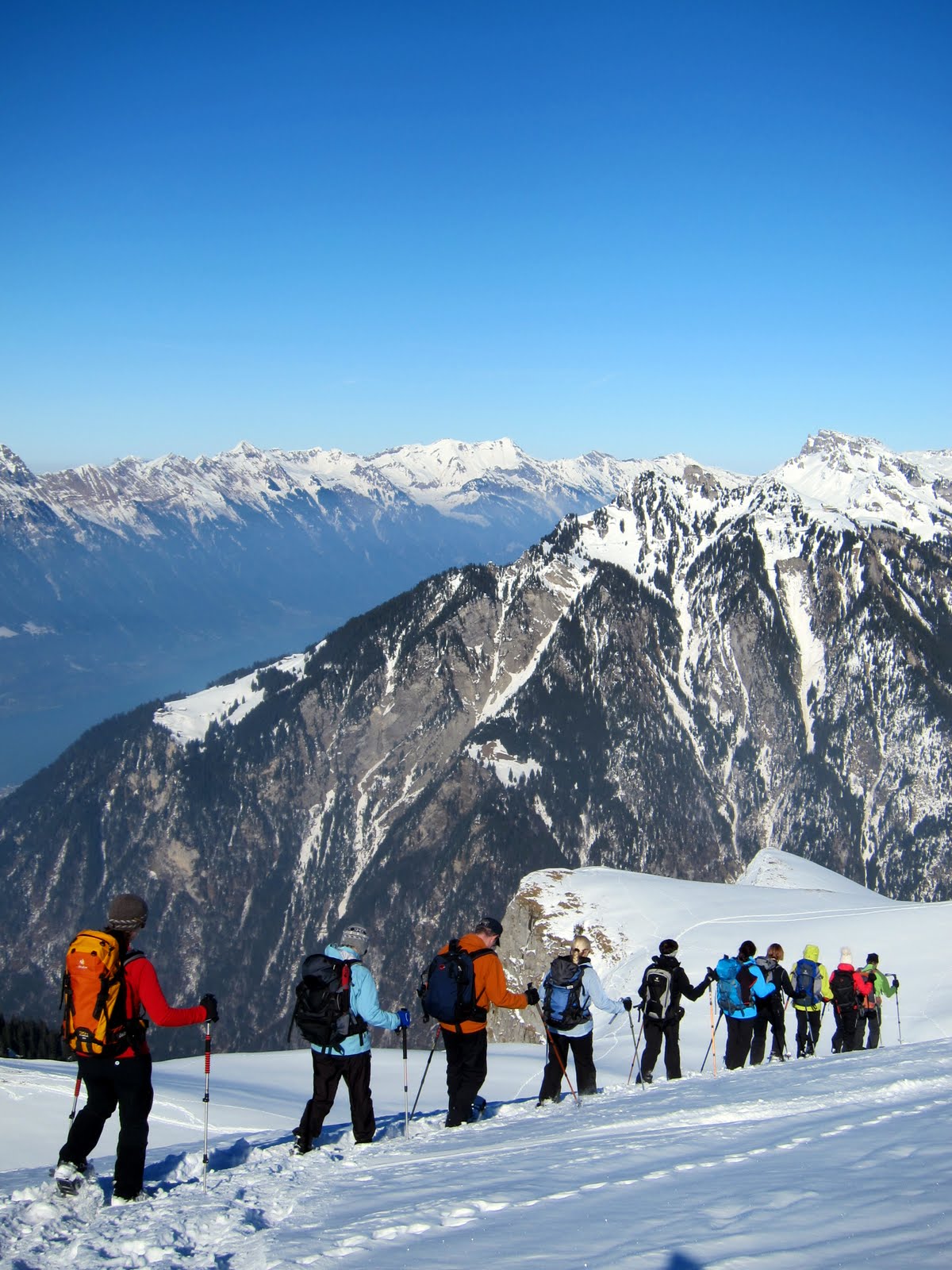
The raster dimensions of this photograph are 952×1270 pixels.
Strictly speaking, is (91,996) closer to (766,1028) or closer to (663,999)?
(663,999)

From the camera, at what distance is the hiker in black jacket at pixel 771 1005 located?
22.0 metres

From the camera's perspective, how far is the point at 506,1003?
15.5 m

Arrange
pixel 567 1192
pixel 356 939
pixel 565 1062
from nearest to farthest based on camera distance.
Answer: pixel 567 1192 → pixel 356 939 → pixel 565 1062

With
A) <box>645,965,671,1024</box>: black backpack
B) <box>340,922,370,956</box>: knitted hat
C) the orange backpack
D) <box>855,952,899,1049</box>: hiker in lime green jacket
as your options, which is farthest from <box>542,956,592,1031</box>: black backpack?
<box>855,952,899,1049</box>: hiker in lime green jacket

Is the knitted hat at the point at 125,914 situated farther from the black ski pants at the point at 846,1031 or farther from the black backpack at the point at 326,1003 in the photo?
the black ski pants at the point at 846,1031

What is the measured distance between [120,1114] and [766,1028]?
54.4 ft

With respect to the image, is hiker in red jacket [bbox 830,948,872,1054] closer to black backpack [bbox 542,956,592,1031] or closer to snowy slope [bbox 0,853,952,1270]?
snowy slope [bbox 0,853,952,1270]

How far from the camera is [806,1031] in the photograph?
85.3 feet

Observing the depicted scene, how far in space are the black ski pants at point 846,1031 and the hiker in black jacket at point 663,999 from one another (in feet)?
23.7

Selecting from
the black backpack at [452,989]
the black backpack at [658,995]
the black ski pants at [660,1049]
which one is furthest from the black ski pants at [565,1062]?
the black backpack at [452,989]

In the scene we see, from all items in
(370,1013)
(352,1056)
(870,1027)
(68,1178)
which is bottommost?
(870,1027)

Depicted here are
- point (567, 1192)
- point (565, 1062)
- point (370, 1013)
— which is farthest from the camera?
point (565, 1062)

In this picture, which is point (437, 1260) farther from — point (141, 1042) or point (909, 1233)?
point (141, 1042)

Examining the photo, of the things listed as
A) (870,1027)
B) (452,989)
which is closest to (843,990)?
(870,1027)
